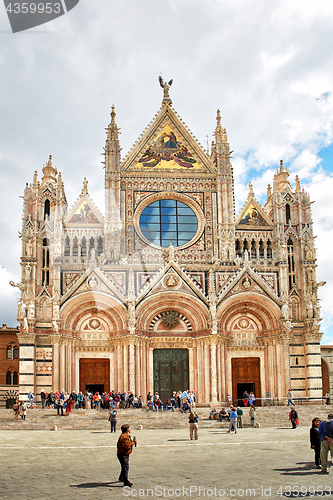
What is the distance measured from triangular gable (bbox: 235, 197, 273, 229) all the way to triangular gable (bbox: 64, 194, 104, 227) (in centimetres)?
899

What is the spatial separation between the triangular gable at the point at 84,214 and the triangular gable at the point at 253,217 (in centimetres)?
899

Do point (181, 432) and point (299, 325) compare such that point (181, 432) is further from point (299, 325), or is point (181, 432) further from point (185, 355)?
point (299, 325)

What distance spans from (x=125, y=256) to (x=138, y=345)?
18.2 feet

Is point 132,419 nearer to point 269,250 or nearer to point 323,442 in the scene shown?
point 269,250

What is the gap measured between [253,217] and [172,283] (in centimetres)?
759

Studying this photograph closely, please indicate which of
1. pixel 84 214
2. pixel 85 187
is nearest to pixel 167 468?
pixel 84 214

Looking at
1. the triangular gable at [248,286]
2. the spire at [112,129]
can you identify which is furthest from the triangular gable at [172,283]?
the spire at [112,129]

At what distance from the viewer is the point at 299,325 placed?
108 ft

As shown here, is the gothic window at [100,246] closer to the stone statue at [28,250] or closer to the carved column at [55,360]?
the stone statue at [28,250]

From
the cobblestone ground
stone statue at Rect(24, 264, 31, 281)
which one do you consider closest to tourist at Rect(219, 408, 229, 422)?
the cobblestone ground

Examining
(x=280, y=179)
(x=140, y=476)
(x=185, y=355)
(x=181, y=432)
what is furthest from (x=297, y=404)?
(x=140, y=476)

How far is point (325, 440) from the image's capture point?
1128 centimetres

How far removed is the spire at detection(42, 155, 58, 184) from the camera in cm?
3481

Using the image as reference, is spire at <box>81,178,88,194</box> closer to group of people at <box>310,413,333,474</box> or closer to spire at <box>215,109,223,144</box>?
spire at <box>215,109,223,144</box>
